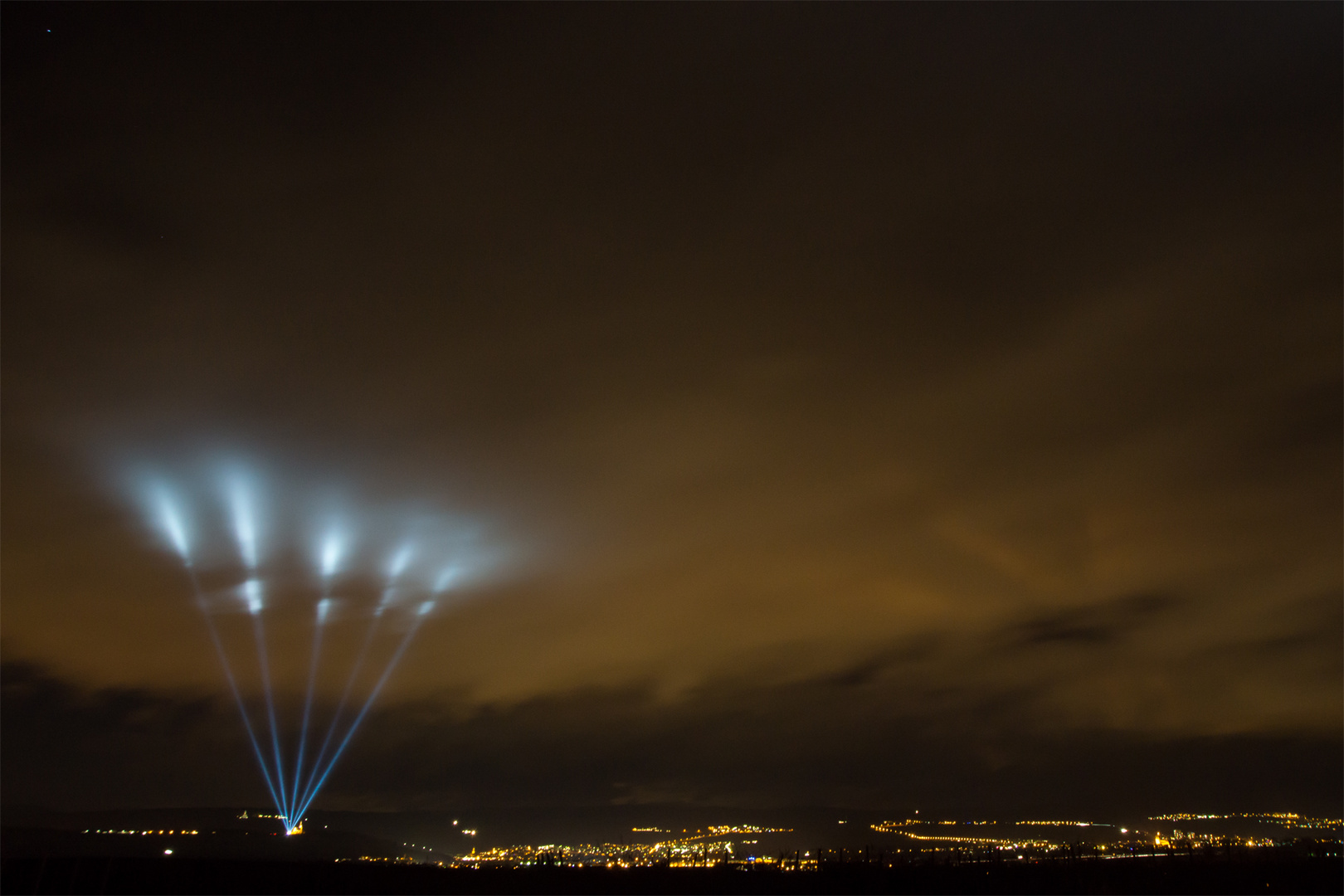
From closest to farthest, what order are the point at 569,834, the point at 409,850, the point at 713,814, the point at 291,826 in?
the point at 291,826
the point at 409,850
the point at 569,834
the point at 713,814

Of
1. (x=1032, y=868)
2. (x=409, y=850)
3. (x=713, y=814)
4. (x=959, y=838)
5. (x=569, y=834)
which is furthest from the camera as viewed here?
(x=713, y=814)

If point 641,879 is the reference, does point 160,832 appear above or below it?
below

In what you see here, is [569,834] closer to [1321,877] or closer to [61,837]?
[61,837]

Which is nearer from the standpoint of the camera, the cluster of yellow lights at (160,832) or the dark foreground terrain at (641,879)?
the dark foreground terrain at (641,879)

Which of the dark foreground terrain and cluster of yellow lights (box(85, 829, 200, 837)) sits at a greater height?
the dark foreground terrain

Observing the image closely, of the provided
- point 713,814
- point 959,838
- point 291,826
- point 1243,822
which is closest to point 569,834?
point 713,814

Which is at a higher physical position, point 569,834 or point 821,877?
point 821,877

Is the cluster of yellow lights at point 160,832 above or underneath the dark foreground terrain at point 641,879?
underneath

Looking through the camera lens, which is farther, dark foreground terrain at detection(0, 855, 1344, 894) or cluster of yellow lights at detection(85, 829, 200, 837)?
cluster of yellow lights at detection(85, 829, 200, 837)
